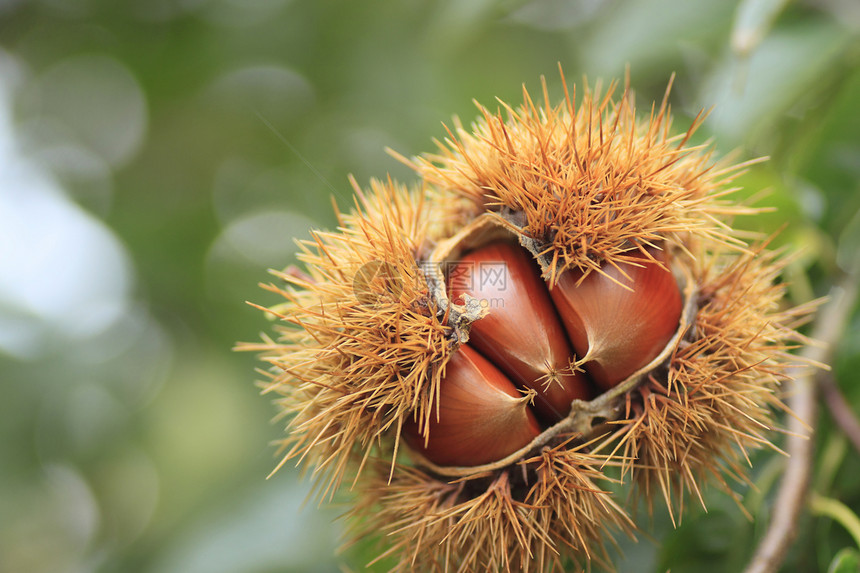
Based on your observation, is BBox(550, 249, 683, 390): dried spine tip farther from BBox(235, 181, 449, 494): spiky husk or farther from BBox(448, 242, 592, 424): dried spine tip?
BBox(235, 181, 449, 494): spiky husk

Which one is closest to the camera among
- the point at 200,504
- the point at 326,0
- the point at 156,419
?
the point at 200,504

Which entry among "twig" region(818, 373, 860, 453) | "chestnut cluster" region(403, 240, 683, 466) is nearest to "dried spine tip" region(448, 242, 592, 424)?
"chestnut cluster" region(403, 240, 683, 466)

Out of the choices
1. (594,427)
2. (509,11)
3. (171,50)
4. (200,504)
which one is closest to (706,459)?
(594,427)

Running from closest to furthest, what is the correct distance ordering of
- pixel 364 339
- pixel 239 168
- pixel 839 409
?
pixel 364 339, pixel 839 409, pixel 239 168

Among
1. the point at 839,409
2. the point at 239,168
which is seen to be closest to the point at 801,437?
the point at 839,409

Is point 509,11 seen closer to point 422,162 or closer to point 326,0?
point 422,162

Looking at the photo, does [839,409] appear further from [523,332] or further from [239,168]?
[239,168]
